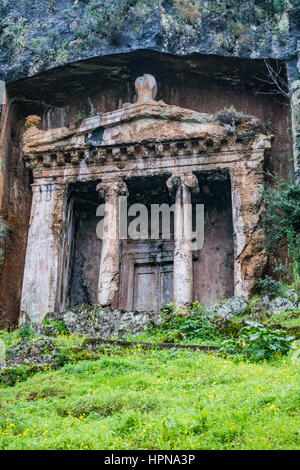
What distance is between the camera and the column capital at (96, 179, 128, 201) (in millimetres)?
15055

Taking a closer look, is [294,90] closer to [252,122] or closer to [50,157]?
[252,122]

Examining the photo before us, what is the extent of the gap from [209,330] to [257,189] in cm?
453

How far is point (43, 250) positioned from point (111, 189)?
234 cm

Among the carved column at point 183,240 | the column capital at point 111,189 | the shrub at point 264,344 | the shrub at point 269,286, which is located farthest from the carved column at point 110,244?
the shrub at point 264,344

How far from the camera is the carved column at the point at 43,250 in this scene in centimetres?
1452

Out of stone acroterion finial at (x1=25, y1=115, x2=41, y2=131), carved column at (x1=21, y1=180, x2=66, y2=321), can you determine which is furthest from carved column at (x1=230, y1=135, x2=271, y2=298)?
stone acroterion finial at (x1=25, y1=115, x2=41, y2=131)

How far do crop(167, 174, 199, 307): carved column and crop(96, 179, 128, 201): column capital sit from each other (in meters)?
1.21

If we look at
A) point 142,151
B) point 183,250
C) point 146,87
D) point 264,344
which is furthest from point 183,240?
point 264,344

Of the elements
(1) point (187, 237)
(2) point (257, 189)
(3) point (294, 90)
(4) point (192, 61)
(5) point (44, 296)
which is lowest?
(5) point (44, 296)

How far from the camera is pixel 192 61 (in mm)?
16297

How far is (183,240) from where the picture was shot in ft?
46.3
